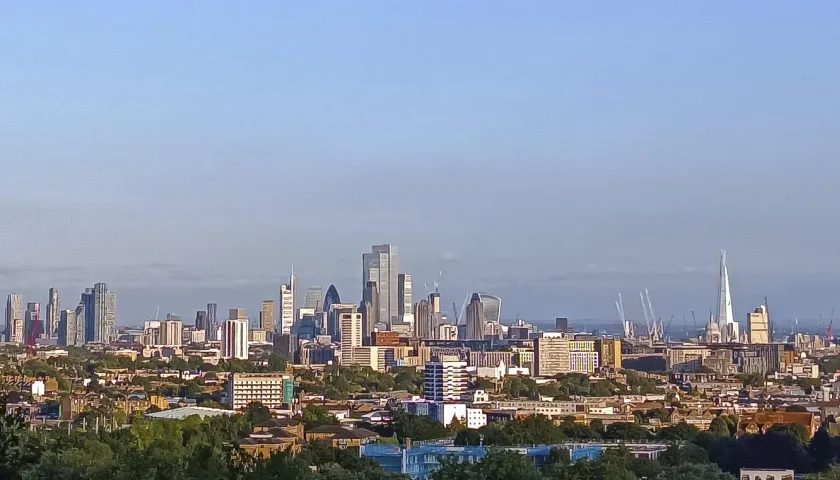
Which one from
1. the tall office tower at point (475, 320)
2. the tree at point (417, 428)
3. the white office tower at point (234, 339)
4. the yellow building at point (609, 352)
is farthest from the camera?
the tall office tower at point (475, 320)

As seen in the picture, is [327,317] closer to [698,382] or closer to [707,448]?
[698,382]

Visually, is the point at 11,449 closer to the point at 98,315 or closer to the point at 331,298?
the point at 98,315

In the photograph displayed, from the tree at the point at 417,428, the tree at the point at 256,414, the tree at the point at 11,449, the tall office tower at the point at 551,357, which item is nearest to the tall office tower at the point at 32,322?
the tall office tower at the point at 551,357

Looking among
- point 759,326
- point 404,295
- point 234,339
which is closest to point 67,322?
point 234,339

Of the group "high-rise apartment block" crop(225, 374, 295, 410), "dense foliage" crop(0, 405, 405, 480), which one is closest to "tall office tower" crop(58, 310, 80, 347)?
"high-rise apartment block" crop(225, 374, 295, 410)

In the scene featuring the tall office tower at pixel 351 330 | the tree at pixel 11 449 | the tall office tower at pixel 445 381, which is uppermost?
the tall office tower at pixel 351 330

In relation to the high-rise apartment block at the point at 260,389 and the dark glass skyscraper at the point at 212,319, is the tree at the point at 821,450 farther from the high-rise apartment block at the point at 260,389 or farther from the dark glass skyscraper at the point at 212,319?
the dark glass skyscraper at the point at 212,319

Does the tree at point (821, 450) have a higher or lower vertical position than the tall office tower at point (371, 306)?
lower
